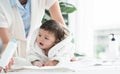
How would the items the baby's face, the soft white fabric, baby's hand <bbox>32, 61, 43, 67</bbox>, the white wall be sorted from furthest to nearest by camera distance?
the white wall, the soft white fabric, the baby's face, baby's hand <bbox>32, 61, 43, 67</bbox>

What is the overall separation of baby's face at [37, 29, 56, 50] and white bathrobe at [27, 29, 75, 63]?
1.2 inches

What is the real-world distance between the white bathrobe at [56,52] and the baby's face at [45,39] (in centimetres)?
3

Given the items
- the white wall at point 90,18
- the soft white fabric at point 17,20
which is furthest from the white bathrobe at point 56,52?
the white wall at point 90,18

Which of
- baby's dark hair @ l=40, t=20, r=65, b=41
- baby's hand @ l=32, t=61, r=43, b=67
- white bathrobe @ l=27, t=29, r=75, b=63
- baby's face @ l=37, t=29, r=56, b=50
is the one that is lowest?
baby's hand @ l=32, t=61, r=43, b=67

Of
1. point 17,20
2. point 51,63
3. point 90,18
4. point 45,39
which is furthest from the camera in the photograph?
point 90,18

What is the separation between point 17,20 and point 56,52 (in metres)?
0.39

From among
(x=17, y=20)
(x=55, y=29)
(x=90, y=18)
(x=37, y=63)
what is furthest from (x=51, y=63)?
(x=90, y=18)

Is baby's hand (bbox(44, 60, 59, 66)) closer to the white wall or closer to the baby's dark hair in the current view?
the baby's dark hair

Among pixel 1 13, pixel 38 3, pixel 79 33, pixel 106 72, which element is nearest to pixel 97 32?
pixel 79 33

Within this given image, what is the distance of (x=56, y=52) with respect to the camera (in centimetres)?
148

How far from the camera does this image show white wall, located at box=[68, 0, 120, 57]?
2.89m

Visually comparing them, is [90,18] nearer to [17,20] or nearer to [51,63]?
[17,20]

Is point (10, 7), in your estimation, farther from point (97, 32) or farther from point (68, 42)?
point (97, 32)

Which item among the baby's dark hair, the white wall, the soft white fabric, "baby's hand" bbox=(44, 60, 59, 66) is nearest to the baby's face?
the baby's dark hair
